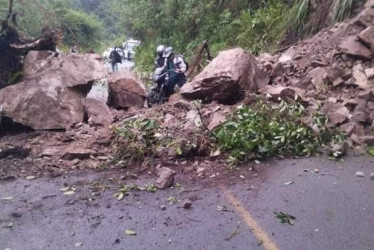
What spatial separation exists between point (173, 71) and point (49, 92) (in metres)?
3.43

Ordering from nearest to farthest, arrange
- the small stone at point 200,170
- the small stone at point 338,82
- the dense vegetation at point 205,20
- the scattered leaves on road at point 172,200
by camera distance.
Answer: the scattered leaves on road at point 172,200 < the small stone at point 200,170 < the small stone at point 338,82 < the dense vegetation at point 205,20

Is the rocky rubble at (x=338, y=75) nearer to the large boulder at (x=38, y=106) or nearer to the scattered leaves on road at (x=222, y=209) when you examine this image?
the scattered leaves on road at (x=222, y=209)

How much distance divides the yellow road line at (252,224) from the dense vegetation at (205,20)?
5.92 m

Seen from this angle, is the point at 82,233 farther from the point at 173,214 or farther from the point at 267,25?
the point at 267,25

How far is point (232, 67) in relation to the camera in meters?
8.41

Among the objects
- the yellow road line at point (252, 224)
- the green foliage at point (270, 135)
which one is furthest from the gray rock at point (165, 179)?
the green foliage at point (270, 135)

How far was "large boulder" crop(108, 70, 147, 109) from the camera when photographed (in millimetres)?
9680

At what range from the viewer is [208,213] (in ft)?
16.4

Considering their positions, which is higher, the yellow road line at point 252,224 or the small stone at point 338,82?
the small stone at point 338,82

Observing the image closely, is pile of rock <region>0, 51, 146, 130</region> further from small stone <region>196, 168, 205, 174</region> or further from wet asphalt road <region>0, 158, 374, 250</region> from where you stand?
small stone <region>196, 168, 205, 174</region>

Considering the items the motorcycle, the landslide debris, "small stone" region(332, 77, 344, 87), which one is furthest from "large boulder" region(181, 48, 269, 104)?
the motorcycle

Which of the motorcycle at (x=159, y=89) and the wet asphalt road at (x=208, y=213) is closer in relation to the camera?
the wet asphalt road at (x=208, y=213)

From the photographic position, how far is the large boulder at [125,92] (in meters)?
9.68

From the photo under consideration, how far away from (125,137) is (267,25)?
24.9ft
